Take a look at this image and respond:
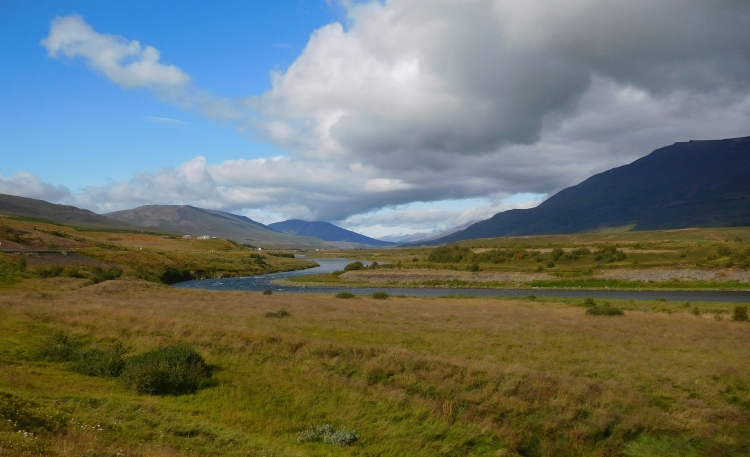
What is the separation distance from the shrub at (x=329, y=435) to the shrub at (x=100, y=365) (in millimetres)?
8096

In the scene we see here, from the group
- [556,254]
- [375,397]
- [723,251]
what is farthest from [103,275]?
Answer: [723,251]

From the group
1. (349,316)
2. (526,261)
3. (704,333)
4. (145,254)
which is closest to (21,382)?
(349,316)

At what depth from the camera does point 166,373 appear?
15.1m

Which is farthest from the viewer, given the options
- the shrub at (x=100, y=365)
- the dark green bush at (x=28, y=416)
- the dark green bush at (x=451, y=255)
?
the dark green bush at (x=451, y=255)

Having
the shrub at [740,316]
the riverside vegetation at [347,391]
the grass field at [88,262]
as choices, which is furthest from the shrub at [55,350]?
the shrub at [740,316]

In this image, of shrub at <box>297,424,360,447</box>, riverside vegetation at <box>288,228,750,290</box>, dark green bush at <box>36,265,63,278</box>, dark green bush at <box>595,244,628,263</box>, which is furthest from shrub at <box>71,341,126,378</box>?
dark green bush at <box>595,244,628,263</box>

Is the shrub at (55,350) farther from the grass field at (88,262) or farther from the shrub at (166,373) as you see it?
the grass field at (88,262)

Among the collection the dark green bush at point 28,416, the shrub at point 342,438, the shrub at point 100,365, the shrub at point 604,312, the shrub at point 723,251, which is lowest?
the shrub at point 604,312

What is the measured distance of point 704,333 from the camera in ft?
99.6

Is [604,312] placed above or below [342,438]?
below

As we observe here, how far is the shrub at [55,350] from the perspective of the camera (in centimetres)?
1727

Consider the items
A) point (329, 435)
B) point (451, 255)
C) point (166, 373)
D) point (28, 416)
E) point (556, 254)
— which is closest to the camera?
point (28, 416)

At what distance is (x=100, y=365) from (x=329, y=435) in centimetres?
948

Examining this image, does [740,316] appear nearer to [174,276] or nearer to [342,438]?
[342,438]
